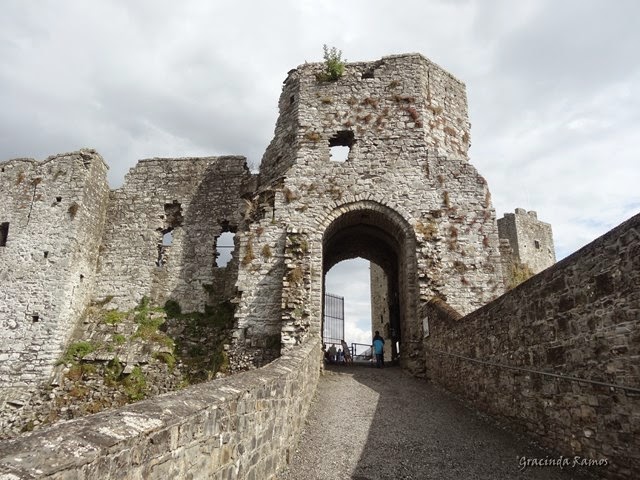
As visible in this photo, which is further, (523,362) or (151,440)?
(523,362)

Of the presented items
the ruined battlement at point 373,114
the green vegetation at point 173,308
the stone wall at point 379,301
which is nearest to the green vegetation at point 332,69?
the ruined battlement at point 373,114

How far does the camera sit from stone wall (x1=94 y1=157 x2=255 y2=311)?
16.6 metres

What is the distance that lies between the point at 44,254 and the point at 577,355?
1589cm

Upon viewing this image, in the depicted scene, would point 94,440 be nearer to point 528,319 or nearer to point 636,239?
point 636,239

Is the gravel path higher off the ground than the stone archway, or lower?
lower

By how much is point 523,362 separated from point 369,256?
12.1 meters

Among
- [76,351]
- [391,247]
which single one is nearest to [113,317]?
[76,351]

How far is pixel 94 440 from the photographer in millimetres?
2500

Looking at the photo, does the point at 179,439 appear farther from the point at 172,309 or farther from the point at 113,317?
the point at 113,317

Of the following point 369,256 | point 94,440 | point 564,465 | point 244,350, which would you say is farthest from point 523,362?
point 369,256

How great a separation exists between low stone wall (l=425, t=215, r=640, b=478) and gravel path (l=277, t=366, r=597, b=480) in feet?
1.59

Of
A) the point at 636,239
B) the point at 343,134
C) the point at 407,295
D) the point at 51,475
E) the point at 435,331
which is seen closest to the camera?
the point at 51,475

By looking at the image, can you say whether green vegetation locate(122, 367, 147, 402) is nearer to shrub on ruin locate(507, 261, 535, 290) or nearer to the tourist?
the tourist

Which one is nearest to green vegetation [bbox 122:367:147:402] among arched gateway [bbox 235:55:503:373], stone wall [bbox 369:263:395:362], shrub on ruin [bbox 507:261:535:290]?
arched gateway [bbox 235:55:503:373]
